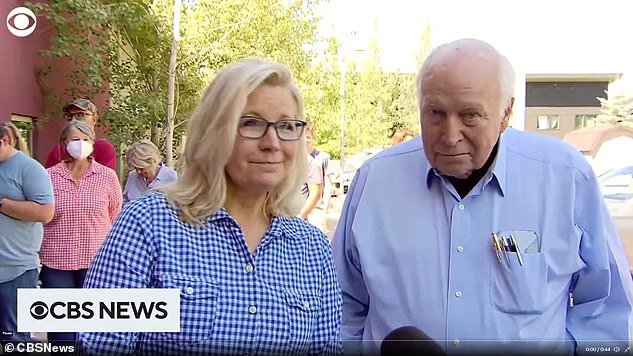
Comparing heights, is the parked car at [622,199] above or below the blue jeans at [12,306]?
above

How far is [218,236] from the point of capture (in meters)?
0.92

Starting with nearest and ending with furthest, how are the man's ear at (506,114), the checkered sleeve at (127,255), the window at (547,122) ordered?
1. the checkered sleeve at (127,255)
2. the man's ear at (506,114)
3. the window at (547,122)

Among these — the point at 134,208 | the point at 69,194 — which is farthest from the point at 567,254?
the point at 69,194

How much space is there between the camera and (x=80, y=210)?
1.75 meters

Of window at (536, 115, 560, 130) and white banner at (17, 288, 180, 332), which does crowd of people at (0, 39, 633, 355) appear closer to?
white banner at (17, 288, 180, 332)

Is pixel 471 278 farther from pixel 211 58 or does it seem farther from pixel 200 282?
pixel 211 58

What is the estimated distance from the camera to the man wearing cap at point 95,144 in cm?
132

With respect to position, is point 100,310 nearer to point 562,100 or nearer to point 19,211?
point 19,211

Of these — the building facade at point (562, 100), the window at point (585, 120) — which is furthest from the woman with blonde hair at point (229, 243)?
the window at point (585, 120)

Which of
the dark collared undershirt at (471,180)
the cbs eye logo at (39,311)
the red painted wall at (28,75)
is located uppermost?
the red painted wall at (28,75)

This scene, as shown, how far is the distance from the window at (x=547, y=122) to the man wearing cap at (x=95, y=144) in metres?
0.94

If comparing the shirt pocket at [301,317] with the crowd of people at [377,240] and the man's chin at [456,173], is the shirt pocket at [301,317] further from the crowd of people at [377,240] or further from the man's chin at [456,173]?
the man's chin at [456,173]

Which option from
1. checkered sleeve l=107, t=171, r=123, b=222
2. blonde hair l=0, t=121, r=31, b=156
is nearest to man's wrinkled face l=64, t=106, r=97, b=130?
blonde hair l=0, t=121, r=31, b=156

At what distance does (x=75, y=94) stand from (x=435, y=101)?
29.7 inches
